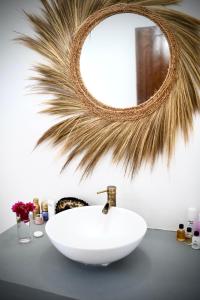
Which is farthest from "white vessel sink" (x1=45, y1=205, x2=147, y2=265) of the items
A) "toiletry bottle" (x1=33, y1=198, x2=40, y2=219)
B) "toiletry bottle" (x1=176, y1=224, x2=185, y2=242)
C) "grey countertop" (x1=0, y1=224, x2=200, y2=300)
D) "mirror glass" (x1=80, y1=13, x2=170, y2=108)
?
"mirror glass" (x1=80, y1=13, x2=170, y2=108)

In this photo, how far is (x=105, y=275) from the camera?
111 centimetres

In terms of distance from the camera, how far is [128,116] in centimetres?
145

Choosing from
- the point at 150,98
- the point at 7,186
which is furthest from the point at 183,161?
the point at 7,186

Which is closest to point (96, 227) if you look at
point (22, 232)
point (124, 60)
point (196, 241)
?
point (22, 232)

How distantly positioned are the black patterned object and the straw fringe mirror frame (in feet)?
0.55

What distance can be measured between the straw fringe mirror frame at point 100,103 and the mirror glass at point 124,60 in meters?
0.03

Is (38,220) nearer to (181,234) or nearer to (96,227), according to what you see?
(96,227)

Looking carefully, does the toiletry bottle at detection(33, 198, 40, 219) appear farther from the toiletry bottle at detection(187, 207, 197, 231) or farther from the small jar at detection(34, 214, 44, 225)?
the toiletry bottle at detection(187, 207, 197, 231)

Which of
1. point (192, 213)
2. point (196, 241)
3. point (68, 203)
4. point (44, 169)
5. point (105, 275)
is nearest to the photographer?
point (105, 275)

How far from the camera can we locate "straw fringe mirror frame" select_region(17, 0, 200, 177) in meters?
1.32

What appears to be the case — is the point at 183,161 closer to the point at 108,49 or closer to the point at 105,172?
the point at 105,172

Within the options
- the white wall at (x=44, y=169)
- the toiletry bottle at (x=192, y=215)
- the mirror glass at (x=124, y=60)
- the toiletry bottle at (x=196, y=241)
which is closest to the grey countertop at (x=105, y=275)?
the toiletry bottle at (x=196, y=241)

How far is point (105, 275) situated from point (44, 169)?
32.5 inches

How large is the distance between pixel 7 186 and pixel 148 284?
4.00 ft
